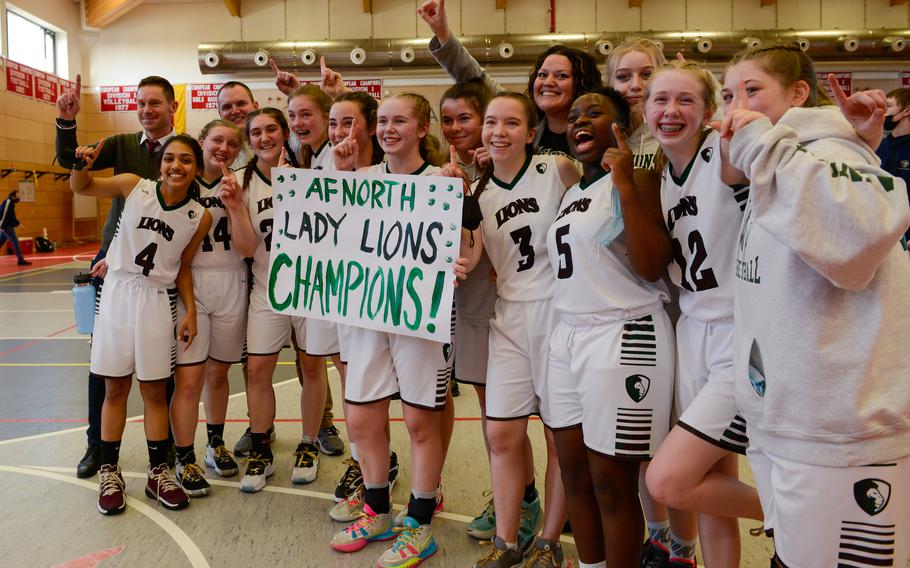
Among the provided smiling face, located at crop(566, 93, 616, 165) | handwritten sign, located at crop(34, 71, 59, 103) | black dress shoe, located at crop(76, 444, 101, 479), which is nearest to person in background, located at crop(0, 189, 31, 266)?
handwritten sign, located at crop(34, 71, 59, 103)

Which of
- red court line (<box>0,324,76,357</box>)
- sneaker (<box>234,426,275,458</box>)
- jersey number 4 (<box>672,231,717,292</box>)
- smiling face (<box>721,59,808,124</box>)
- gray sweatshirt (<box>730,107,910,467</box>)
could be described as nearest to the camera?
gray sweatshirt (<box>730,107,910,467</box>)

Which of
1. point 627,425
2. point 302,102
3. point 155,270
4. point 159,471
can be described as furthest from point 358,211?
→ point 159,471

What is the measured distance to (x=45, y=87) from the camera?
52.1 ft

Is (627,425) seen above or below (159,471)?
above

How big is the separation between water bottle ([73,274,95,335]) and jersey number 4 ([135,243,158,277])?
0.61 meters

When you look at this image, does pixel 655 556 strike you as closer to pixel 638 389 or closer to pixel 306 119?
pixel 638 389

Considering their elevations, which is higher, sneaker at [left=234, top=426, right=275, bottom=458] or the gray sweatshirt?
the gray sweatshirt

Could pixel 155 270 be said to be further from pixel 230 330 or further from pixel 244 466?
pixel 244 466

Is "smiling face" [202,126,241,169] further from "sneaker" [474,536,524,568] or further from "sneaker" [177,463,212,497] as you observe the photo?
"sneaker" [474,536,524,568]

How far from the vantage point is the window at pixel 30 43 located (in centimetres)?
1470

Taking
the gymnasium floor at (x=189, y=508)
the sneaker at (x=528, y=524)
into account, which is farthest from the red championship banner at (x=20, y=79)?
the sneaker at (x=528, y=524)

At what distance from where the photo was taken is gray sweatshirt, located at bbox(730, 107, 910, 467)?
1331mm

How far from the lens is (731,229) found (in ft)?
6.34

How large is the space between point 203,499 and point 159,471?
0.85ft
